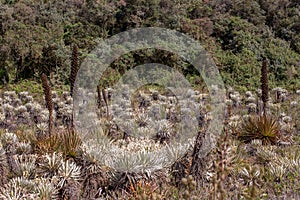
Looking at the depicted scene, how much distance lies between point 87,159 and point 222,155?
516 centimetres

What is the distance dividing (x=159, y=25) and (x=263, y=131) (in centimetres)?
1666

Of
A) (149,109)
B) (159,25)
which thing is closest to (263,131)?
(149,109)

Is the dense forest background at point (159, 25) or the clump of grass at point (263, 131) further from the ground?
the dense forest background at point (159, 25)

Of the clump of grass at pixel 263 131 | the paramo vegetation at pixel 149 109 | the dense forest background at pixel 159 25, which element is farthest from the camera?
the dense forest background at pixel 159 25

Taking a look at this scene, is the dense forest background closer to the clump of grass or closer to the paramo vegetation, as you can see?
the paramo vegetation

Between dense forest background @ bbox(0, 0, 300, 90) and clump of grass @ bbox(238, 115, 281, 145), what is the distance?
37.8 ft

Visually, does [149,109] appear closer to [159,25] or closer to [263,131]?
[263,131]

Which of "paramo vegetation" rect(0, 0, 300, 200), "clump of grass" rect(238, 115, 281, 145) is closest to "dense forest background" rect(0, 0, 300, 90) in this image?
"paramo vegetation" rect(0, 0, 300, 200)

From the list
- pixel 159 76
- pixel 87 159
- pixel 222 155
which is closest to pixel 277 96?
pixel 159 76

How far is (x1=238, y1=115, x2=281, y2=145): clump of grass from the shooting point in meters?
10.6

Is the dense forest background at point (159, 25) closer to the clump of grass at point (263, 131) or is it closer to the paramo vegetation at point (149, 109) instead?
the paramo vegetation at point (149, 109)

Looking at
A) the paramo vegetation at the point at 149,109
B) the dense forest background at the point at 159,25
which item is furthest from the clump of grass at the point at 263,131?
the dense forest background at the point at 159,25

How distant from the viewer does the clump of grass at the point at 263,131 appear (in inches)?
417

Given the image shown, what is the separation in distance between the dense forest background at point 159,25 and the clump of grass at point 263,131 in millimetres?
11520
